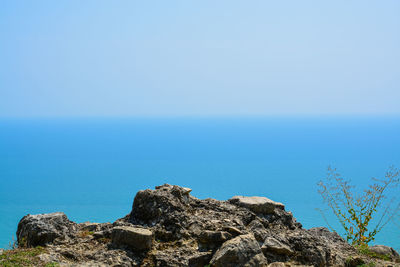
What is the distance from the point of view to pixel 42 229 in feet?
29.2

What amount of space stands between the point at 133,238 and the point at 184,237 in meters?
1.08

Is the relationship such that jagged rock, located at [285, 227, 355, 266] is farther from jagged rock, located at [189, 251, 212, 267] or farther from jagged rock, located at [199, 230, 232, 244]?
jagged rock, located at [189, 251, 212, 267]

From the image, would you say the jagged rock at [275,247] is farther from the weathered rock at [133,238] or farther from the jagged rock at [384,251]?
the jagged rock at [384,251]

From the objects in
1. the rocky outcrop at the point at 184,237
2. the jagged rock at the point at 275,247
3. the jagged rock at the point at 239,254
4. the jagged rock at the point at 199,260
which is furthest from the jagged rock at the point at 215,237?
the jagged rock at the point at 275,247

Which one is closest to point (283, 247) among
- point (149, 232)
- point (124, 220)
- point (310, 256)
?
point (310, 256)

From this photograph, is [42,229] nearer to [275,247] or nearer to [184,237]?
[184,237]

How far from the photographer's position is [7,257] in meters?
8.02

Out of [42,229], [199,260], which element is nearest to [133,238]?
[199,260]

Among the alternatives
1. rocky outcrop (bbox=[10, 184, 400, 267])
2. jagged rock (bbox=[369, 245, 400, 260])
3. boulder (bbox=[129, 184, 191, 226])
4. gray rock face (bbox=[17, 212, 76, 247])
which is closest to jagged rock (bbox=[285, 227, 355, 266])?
rocky outcrop (bbox=[10, 184, 400, 267])

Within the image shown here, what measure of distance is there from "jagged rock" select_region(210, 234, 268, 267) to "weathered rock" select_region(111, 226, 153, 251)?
1336 mm

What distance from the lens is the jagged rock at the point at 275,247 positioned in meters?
8.62

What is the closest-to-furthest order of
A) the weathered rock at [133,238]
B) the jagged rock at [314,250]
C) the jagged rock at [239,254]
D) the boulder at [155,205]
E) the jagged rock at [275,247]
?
the jagged rock at [239,254], the weathered rock at [133,238], the jagged rock at [275,247], the jagged rock at [314,250], the boulder at [155,205]

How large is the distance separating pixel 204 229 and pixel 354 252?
3.64 m

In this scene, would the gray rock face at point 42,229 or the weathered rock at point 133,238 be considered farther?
the gray rock face at point 42,229
